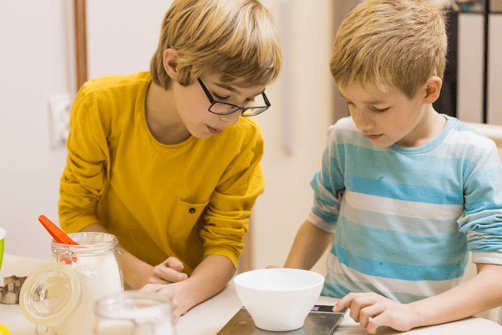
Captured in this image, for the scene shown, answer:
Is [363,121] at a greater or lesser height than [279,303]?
greater

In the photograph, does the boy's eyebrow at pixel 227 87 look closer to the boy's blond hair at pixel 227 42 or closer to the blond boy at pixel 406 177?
the boy's blond hair at pixel 227 42

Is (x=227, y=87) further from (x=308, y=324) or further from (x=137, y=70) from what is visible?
(x=137, y=70)

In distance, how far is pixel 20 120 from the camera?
1.48m

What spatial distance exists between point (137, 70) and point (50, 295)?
4.41 feet

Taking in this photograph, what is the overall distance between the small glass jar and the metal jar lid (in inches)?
6.0

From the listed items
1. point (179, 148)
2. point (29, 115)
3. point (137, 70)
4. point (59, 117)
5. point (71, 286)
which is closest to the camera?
point (71, 286)

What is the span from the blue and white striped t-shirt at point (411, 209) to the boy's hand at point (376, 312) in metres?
0.20

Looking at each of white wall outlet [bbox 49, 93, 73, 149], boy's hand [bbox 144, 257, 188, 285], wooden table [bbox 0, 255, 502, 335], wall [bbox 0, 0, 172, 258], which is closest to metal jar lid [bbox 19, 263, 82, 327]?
wooden table [bbox 0, 255, 502, 335]

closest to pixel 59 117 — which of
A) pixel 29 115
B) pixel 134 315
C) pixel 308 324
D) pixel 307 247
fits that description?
pixel 29 115

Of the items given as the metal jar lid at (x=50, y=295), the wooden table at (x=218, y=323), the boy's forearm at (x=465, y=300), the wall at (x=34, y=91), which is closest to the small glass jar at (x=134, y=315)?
the metal jar lid at (x=50, y=295)

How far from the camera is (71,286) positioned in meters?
0.64

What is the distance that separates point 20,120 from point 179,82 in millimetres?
775

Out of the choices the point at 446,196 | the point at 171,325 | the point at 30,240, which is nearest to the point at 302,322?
the point at 171,325

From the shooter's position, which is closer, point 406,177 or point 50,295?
point 50,295
